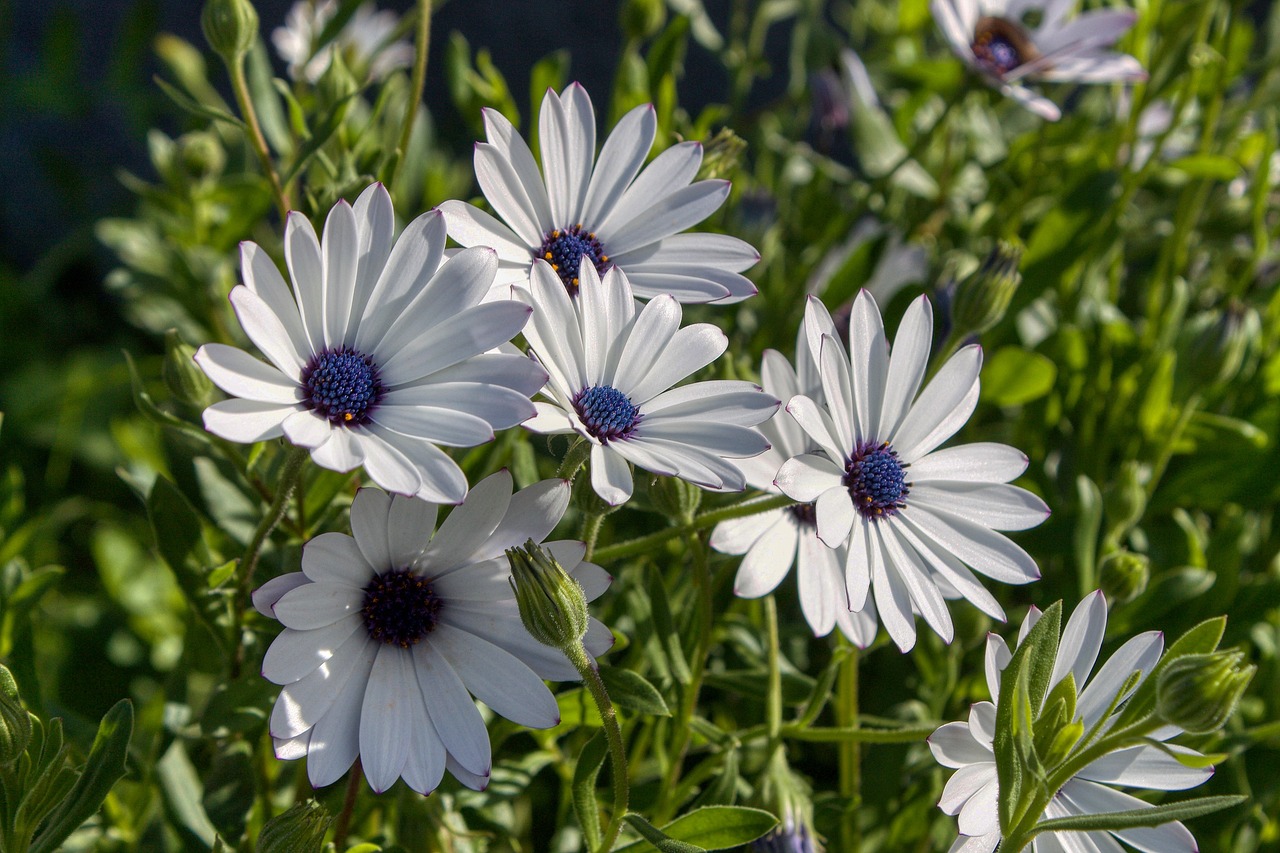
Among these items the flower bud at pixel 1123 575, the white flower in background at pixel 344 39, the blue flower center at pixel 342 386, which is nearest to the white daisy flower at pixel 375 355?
the blue flower center at pixel 342 386

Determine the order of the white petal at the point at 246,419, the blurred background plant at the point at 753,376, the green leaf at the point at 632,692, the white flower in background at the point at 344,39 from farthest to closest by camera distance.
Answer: the white flower in background at the point at 344,39
the blurred background plant at the point at 753,376
the green leaf at the point at 632,692
the white petal at the point at 246,419

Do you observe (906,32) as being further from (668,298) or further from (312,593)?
(312,593)

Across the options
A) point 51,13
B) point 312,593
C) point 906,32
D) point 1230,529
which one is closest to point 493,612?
point 312,593

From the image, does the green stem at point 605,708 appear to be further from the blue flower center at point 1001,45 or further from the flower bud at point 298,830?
the blue flower center at point 1001,45

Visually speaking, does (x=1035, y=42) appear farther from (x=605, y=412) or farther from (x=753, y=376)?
(x=605, y=412)

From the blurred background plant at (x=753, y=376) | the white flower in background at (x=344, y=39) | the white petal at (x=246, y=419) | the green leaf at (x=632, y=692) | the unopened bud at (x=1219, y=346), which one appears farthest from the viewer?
the white flower in background at (x=344, y=39)

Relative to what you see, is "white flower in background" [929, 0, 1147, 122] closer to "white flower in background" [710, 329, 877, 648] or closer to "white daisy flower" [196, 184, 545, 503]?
"white flower in background" [710, 329, 877, 648]

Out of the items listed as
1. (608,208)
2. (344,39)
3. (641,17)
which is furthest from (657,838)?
(344,39)

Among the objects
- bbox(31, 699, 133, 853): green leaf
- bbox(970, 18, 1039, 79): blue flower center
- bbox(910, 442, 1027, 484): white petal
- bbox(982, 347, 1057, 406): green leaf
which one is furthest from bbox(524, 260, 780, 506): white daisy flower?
bbox(970, 18, 1039, 79): blue flower center
